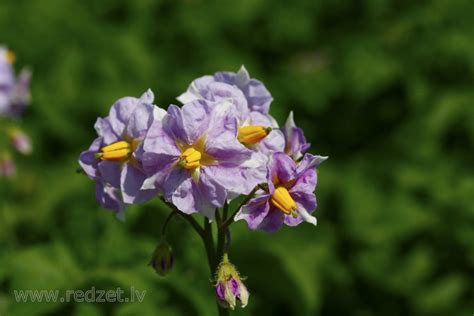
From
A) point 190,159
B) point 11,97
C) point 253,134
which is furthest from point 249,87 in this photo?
point 11,97

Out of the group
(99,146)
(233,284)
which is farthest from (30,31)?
(233,284)

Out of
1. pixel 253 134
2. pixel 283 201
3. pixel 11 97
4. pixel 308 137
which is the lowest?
pixel 308 137

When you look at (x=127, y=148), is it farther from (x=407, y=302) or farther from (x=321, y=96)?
(x=321, y=96)

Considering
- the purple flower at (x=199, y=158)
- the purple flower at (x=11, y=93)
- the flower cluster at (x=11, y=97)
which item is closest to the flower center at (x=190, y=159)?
the purple flower at (x=199, y=158)

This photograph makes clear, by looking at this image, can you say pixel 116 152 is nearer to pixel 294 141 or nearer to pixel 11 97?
pixel 294 141

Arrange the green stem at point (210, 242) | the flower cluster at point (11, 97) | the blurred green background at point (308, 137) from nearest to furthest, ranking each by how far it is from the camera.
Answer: the green stem at point (210, 242) → the blurred green background at point (308, 137) → the flower cluster at point (11, 97)

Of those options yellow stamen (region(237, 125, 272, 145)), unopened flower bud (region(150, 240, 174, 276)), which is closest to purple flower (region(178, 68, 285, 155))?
yellow stamen (region(237, 125, 272, 145))

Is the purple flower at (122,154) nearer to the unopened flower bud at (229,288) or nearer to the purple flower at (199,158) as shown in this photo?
the purple flower at (199,158)
